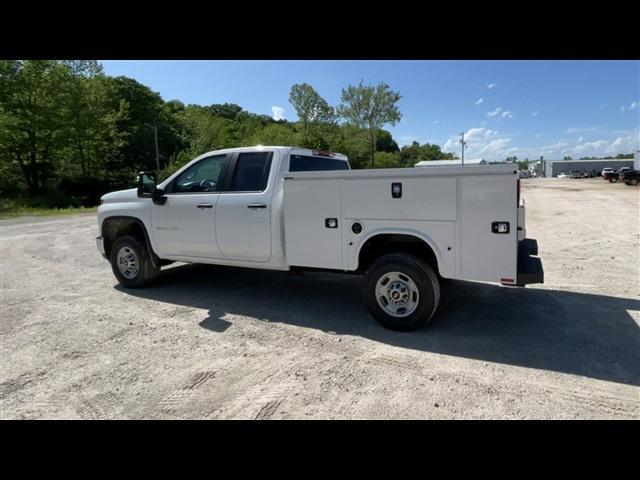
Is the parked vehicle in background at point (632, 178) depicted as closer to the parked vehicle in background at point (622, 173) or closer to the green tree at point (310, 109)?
the parked vehicle in background at point (622, 173)

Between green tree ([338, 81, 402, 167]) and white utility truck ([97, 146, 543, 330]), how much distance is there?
5542cm

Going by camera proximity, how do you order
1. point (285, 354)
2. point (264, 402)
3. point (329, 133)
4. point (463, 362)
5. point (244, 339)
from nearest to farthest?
point (264, 402) → point (463, 362) → point (285, 354) → point (244, 339) → point (329, 133)

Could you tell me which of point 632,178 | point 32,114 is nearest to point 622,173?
point 632,178

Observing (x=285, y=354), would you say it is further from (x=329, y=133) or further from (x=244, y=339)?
(x=329, y=133)

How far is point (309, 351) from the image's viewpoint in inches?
151

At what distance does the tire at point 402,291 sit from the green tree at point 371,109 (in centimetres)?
5657

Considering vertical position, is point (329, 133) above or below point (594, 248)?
above

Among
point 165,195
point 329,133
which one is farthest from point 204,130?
point 165,195

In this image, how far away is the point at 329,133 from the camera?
5391 centimetres

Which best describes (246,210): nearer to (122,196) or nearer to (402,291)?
(402,291)

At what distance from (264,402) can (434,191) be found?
2.52 m

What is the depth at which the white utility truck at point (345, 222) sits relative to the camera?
3762 millimetres

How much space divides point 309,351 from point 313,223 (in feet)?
4.79
